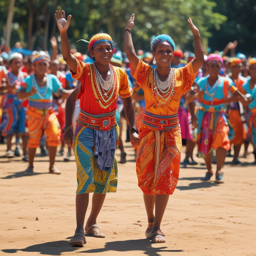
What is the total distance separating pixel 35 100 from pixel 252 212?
462cm

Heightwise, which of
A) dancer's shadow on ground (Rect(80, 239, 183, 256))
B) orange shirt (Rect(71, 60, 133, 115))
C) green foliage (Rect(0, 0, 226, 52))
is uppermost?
green foliage (Rect(0, 0, 226, 52))

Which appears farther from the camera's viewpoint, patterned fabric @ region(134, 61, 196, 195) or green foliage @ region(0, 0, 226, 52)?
green foliage @ region(0, 0, 226, 52)

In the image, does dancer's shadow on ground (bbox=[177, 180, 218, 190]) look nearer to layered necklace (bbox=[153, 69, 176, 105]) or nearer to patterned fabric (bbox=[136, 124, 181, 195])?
patterned fabric (bbox=[136, 124, 181, 195])

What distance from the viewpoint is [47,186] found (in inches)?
339

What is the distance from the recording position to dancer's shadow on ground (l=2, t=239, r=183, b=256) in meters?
4.98

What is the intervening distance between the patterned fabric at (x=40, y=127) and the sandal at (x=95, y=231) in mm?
4185

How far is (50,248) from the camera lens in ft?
16.7

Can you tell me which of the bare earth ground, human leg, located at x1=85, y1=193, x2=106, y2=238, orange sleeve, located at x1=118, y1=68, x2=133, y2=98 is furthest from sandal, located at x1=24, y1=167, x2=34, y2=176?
orange sleeve, located at x1=118, y1=68, x2=133, y2=98

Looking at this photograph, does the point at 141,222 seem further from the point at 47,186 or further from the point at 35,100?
the point at 35,100

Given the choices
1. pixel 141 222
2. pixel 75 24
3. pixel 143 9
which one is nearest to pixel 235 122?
pixel 141 222

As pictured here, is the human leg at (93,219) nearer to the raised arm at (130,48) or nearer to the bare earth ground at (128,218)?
the bare earth ground at (128,218)

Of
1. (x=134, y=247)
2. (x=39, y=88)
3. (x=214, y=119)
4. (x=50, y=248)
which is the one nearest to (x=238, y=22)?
(x=214, y=119)

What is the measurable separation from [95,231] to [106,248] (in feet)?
1.57

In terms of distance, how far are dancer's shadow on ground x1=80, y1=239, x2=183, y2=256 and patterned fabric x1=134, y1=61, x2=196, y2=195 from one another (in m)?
0.53
